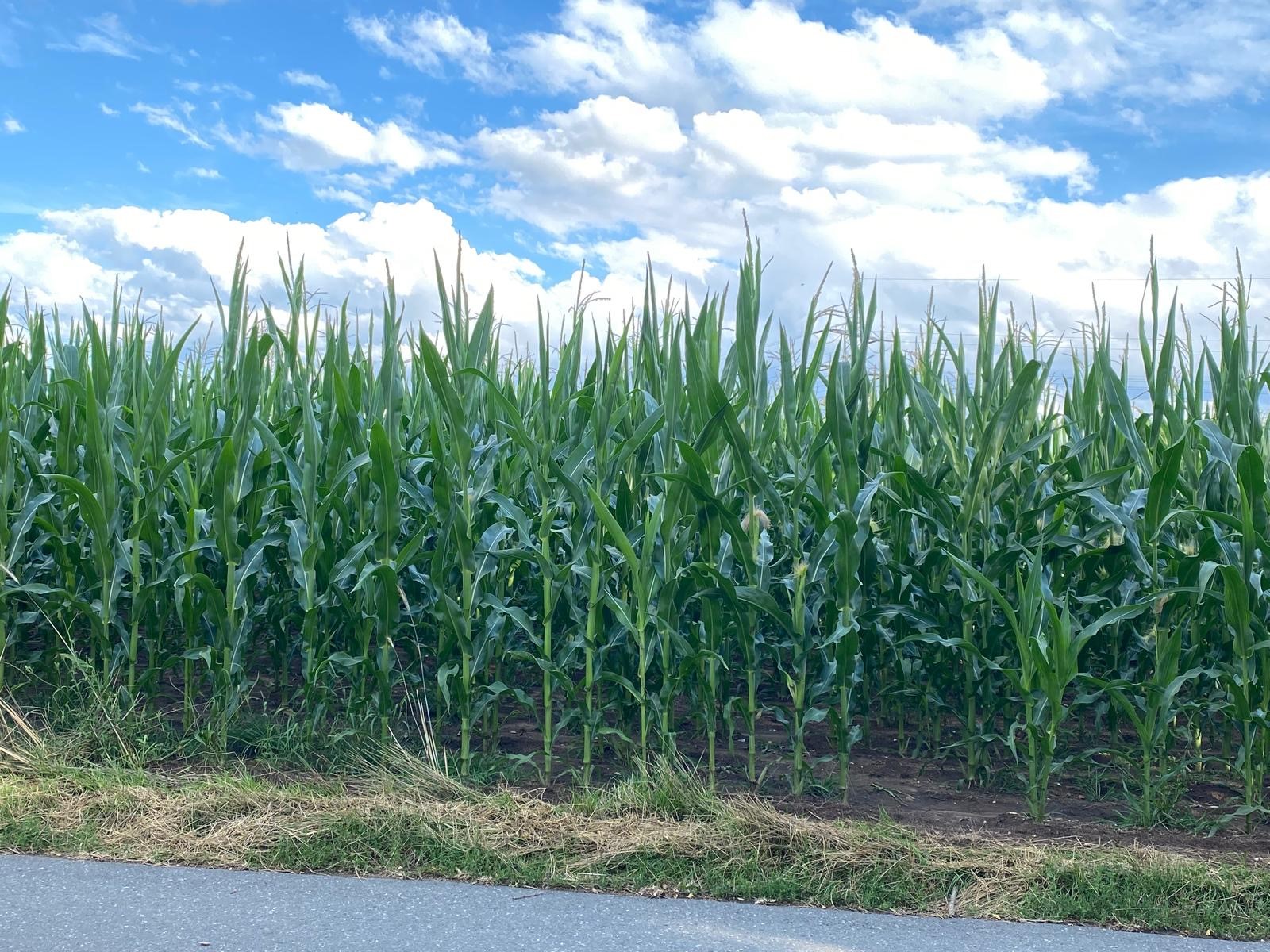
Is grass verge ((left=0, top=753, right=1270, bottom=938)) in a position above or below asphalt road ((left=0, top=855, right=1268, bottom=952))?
above

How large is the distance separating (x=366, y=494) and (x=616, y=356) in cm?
136

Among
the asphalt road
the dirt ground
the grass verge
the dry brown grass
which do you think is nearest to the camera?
the asphalt road

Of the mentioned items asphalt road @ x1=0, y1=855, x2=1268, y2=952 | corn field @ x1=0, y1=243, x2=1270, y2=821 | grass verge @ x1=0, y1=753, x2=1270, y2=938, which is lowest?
asphalt road @ x1=0, y1=855, x2=1268, y2=952

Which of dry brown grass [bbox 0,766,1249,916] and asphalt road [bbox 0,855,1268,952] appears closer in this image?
asphalt road [bbox 0,855,1268,952]

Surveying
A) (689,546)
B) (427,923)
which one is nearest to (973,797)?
(689,546)

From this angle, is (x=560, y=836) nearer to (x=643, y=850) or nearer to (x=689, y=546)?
(x=643, y=850)

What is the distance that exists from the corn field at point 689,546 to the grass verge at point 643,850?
430mm

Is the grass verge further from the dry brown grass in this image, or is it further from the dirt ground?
the dirt ground

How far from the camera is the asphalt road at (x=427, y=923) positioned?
304 centimetres

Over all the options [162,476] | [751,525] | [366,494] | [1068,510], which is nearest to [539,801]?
[751,525]

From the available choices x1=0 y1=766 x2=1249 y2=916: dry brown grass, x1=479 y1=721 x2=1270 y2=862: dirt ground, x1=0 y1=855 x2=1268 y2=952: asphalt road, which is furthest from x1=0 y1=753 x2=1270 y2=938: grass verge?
x1=479 y1=721 x2=1270 y2=862: dirt ground

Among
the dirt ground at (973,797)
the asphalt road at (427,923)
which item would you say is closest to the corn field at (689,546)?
the dirt ground at (973,797)

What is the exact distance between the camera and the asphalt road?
119 inches

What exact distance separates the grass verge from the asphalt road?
0.42 ft
